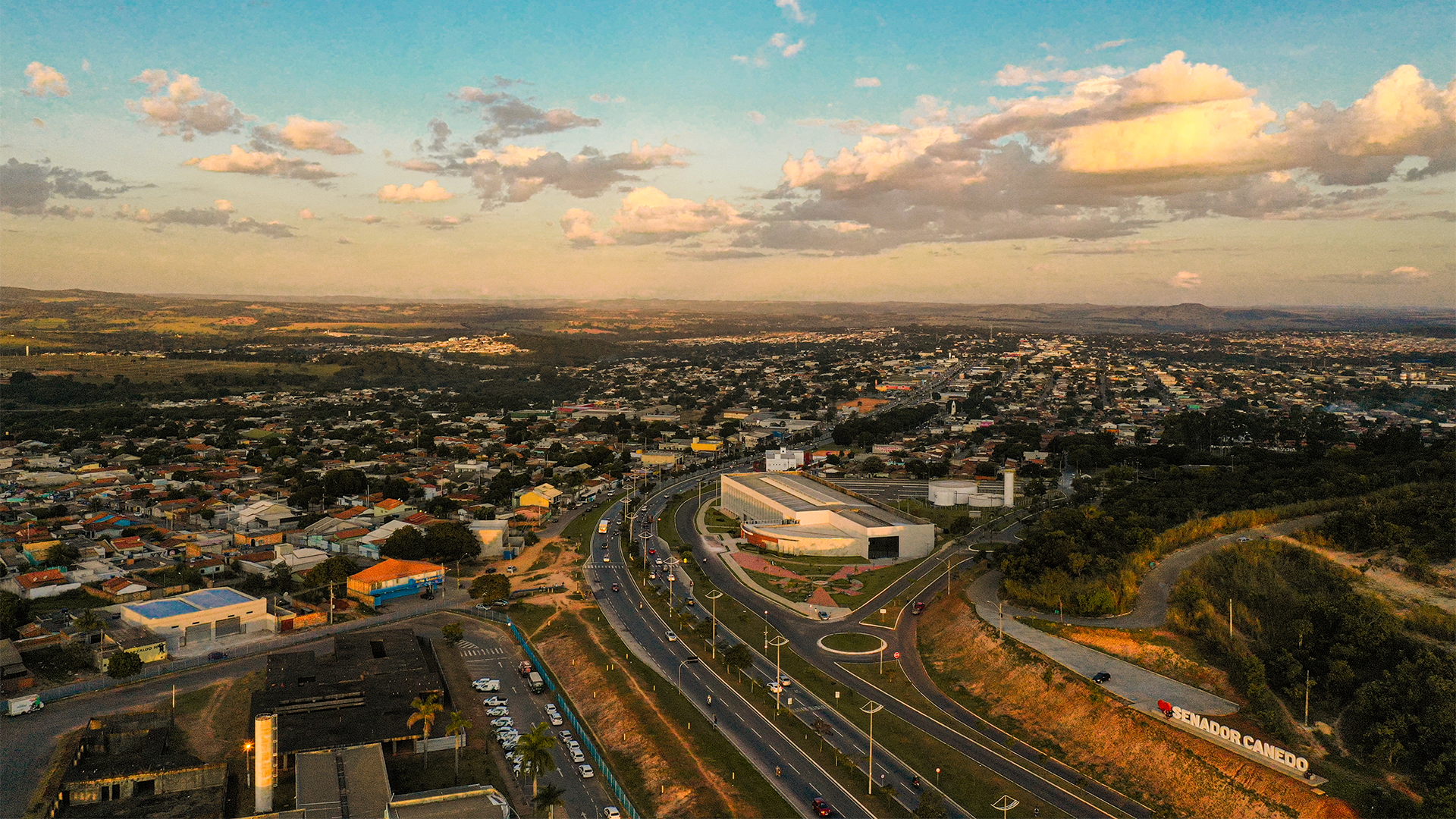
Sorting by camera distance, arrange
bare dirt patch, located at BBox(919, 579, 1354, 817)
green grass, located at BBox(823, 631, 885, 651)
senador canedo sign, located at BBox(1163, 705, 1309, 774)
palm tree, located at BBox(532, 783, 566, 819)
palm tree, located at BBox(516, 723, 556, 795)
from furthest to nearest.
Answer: green grass, located at BBox(823, 631, 885, 651)
palm tree, located at BBox(516, 723, 556, 795)
palm tree, located at BBox(532, 783, 566, 819)
senador canedo sign, located at BBox(1163, 705, 1309, 774)
bare dirt patch, located at BBox(919, 579, 1354, 817)

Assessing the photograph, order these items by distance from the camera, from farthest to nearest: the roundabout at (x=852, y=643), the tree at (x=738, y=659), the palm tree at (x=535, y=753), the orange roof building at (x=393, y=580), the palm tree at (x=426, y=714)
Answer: the orange roof building at (x=393, y=580)
the roundabout at (x=852, y=643)
the tree at (x=738, y=659)
the palm tree at (x=426, y=714)
the palm tree at (x=535, y=753)

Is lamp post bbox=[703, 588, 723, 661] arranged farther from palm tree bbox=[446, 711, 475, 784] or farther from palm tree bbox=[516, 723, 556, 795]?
palm tree bbox=[516, 723, 556, 795]

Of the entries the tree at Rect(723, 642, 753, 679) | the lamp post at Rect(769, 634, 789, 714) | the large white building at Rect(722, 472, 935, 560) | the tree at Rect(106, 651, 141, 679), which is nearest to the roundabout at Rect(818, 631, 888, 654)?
the lamp post at Rect(769, 634, 789, 714)

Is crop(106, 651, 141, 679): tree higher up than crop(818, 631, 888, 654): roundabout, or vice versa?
crop(106, 651, 141, 679): tree

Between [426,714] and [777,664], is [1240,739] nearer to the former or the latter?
[777,664]

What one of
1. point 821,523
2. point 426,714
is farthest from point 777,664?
point 821,523

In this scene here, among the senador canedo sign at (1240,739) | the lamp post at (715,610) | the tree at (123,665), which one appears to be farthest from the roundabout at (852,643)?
the tree at (123,665)

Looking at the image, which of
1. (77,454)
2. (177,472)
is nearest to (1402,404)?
(177,472)

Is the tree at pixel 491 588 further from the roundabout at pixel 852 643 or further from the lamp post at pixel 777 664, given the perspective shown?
the roundabout at pixel 852 643
